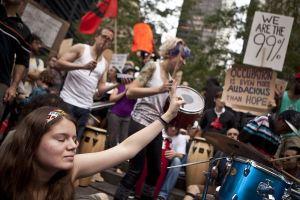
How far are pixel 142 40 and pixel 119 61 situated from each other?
78 centimetres

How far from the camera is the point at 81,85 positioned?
17.9 feet

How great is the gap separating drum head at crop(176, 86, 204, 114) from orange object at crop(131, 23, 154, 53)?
19.7 ft

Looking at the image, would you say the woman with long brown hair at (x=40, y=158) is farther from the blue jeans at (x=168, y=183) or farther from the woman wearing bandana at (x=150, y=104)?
the blue jeans at (x=168, y=183)

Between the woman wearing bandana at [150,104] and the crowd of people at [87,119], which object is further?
the woman wearing bandana at [150,104]

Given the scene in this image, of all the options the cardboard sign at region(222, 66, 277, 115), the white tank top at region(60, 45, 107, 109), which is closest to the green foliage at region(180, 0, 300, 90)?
the cardboard sign at region(222, 66, 277, 115)

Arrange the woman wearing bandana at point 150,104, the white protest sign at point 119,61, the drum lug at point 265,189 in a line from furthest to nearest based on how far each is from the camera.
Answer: the white protest sign at point 119,61, the woman wearing bandana at point 150,104, the drum lug at point 265,189

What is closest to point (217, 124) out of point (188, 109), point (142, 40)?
point (188, 109)

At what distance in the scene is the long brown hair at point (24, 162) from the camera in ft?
7.13

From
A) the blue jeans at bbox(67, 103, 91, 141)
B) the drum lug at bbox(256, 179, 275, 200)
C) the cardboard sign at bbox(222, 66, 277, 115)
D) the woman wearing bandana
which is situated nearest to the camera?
the drum lug at bbox(256, 179, 275, 200)

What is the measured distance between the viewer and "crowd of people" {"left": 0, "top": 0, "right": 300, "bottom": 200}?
7.32 feet

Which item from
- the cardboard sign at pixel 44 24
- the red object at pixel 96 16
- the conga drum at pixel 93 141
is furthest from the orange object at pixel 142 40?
the conga drum at pixel 93 141

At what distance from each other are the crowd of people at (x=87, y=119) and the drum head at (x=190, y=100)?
0.62 feet

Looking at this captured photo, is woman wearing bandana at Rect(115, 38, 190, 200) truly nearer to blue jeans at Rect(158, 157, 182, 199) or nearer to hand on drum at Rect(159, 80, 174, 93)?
hand on drum at Rect(159, 80, 174, 93)

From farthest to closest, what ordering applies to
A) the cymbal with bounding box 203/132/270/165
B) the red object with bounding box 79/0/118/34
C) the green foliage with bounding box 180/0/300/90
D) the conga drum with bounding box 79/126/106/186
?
the green foliage with bounding box 180/0/300/90 < the red object with bounding box 79/0/118/34 < the conga drum with bounding box 79/126/106/186 < the cymbal with bounding box 203/132/270/165
